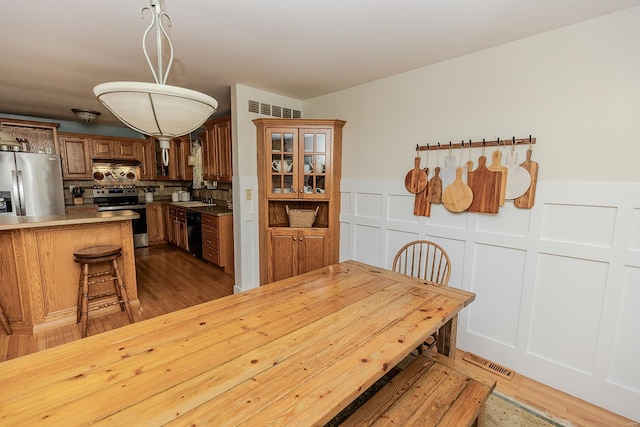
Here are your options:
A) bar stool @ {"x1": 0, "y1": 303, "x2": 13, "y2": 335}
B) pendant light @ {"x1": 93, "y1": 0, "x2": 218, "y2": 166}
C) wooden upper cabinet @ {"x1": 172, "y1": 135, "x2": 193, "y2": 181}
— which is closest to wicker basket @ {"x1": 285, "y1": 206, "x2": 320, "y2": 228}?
pendant light @ {"x1": 93, "y1": 0, "x2": 218, "y2": 166}

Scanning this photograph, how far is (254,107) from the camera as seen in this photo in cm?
316

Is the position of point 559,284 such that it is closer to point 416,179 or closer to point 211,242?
point 416,179

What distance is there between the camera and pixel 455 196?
7.59ft

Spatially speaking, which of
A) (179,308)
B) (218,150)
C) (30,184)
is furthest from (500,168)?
(30,184)

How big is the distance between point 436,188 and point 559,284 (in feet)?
3.44

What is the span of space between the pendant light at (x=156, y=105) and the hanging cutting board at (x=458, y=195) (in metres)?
1.91

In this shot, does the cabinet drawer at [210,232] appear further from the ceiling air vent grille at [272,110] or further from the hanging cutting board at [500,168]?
the hanging cutting board at [500,168]

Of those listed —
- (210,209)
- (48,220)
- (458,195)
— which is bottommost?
(210,209)

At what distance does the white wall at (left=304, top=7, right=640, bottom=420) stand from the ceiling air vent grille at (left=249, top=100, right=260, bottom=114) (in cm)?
152

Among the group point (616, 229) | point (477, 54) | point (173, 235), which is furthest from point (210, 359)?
point (173, 235)

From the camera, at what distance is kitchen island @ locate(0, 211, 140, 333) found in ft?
8.02

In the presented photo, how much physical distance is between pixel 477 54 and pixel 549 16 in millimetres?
504

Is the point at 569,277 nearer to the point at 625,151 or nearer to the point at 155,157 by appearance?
the point at 625,151

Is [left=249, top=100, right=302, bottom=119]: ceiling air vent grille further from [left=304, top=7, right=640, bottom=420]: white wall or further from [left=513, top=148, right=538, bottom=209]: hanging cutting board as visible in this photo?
[left=513, top=148, right=538, bottom=209]: hanging cutting board
